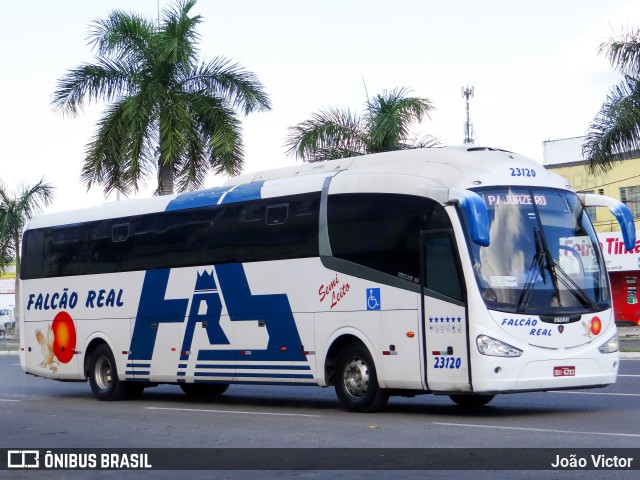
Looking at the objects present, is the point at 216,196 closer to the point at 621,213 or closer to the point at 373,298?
the point at 373,298

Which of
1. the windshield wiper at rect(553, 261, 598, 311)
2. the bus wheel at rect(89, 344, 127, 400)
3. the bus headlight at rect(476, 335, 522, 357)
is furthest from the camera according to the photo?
the bus wheel at rect(89, 344, 127, 400)

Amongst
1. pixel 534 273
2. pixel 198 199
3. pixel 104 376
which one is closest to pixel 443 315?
pixel 534 273

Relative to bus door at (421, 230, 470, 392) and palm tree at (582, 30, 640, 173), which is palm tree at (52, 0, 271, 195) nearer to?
palm tree at (582, 30, 640, 173)

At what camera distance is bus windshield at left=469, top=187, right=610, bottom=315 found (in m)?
14.6

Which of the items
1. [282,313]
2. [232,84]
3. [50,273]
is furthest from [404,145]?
[282,313]

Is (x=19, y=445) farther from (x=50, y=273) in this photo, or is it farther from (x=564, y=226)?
(x=50, y=273)

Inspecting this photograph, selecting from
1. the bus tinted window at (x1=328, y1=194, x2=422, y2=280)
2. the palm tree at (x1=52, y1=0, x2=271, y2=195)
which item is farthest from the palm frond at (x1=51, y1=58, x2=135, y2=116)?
the bus tinted window at (x1=328, y1=194, x2=422, y2=280)

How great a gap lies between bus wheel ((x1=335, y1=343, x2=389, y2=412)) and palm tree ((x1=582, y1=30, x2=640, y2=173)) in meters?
18.0

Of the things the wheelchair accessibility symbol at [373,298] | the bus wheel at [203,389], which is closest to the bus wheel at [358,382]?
the wheelchair accessibility symbol at [373,298]

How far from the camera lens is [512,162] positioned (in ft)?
51.6

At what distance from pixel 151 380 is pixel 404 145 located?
14428 mm

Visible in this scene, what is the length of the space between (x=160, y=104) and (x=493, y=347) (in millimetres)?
21213

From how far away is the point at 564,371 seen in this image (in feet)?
48.1

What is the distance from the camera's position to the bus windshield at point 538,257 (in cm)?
1461
